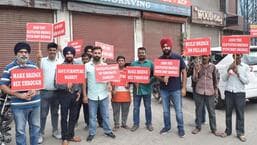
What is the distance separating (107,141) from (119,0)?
9.77 metres

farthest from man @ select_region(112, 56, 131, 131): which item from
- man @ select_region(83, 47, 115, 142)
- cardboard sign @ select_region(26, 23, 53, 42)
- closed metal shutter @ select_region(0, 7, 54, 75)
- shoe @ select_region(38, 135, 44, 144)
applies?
closed metal shutter @ select_region(0, 7, 54, 75)

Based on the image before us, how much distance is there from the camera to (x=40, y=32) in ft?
30.1

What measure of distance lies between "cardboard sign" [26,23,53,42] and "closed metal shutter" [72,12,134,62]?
5.95m

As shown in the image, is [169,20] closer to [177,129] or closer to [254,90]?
[254,90]

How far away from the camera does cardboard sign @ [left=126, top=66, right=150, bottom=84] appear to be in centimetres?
852

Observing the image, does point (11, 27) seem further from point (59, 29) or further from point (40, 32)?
point (40, 32)

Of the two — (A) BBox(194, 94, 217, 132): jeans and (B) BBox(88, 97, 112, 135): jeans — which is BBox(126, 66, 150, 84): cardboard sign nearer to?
(B) BBox(88, 97, 112, 135): jeans

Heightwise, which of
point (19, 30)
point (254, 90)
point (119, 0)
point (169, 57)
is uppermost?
point (119, 0)

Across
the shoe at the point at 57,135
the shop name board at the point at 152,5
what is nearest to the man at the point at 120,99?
the shoe at the point at 57,135

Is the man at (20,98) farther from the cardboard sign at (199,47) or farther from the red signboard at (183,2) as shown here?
the red signboard at (183,2)

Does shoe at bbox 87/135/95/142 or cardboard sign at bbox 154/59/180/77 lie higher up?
cardboard sign at bbox 154/59/180/77

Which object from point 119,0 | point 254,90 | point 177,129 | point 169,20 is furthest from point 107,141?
point 169,20

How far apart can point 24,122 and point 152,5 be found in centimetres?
1319

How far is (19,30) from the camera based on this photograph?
13.5m
